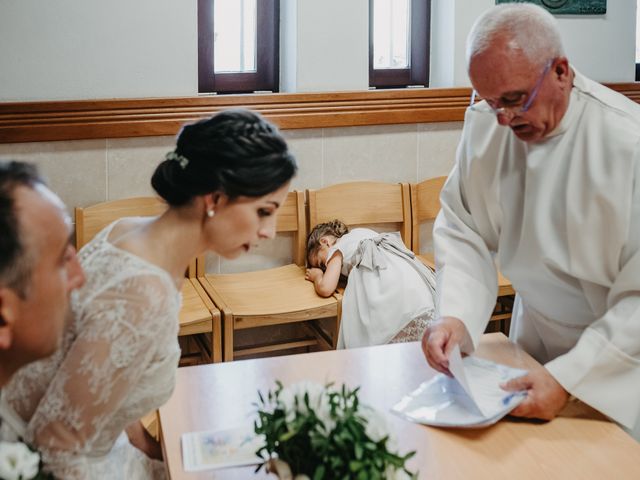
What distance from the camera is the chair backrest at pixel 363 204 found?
16.6 feet

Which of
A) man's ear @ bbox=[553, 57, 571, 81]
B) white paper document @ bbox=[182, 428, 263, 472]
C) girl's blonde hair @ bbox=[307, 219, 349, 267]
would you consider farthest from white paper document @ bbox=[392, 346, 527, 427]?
girl's blonde hair @ bbox=[307, 219, 349, 267]

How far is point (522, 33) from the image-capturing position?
2.37m

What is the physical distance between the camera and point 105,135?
465cm

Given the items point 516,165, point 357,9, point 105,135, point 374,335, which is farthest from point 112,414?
point 357,9

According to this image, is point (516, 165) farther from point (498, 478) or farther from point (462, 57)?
point (462, 57)

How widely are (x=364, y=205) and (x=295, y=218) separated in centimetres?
45

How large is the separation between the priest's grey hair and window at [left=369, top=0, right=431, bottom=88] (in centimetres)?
316

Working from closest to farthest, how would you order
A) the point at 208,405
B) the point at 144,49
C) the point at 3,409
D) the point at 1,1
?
1. the point at 3,409
2. the point at 208,405
3. the point at 1,1
4. the point at 144,49

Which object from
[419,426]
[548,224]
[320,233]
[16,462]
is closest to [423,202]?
[320,233]

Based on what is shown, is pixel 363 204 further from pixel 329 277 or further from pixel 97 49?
pixel 97 49

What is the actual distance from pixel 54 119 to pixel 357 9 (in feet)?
6.21

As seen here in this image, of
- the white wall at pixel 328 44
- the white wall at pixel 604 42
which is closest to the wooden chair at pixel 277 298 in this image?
the white wall at pixel 328 44

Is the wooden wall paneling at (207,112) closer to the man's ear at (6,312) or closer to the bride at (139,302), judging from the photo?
the bride at (139,302)

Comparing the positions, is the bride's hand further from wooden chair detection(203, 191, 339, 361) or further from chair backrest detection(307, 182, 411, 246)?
chair backrest detection(307, 182, 411, 246)
